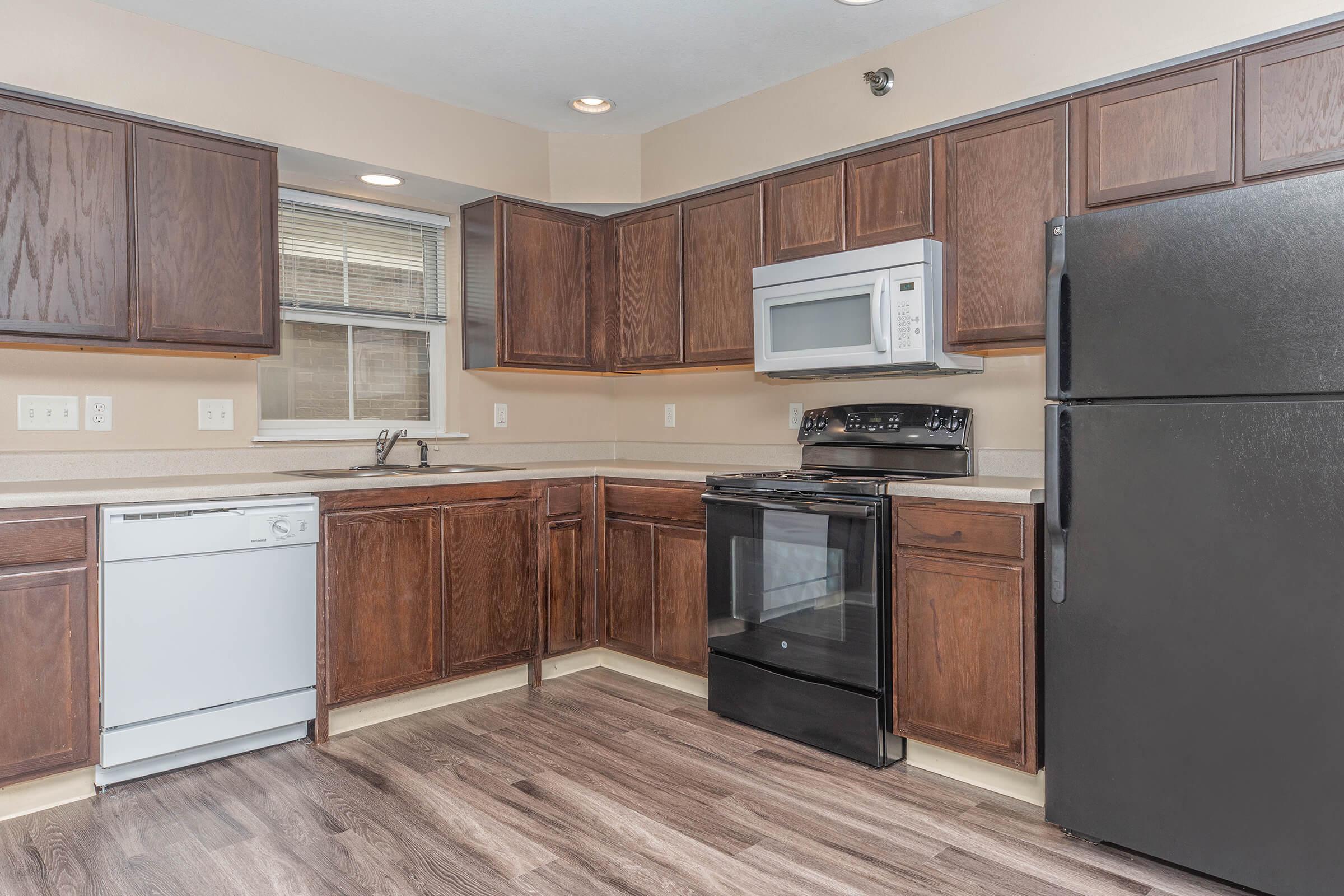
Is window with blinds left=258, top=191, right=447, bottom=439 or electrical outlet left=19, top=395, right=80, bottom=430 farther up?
window with blinds left=258, top=191, right=447, bottom=439

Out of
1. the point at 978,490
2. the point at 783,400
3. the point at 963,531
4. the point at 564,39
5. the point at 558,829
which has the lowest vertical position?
the point at 558,829

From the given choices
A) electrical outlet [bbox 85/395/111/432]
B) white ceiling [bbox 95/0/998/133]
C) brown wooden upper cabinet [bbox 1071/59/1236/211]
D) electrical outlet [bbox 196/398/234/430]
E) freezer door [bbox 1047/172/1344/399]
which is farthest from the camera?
electrical outlet [bbox 196/398/234/430]

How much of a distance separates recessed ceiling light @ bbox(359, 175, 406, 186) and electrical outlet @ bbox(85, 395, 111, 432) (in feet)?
4.18

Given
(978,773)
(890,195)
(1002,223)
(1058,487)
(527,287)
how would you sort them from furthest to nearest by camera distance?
(527,287) < (890,195) < (1002,223) < (978,773) < (1058,487)

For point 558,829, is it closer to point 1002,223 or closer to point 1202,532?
point 1202,532

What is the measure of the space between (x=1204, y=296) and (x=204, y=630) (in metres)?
2.87

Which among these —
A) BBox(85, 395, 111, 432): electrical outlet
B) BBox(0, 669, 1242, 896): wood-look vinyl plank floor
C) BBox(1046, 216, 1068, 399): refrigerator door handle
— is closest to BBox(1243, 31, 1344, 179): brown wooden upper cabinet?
BBox(1046, 216, 1068, 399): refrigerator door handle

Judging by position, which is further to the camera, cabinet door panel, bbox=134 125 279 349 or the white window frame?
the white window frame

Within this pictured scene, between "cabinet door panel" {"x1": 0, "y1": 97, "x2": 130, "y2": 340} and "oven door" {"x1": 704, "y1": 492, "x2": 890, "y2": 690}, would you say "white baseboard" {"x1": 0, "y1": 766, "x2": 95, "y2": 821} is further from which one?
"oven door" {"x1": 704, "y1": 492, "x2": 890, "y2": 690}

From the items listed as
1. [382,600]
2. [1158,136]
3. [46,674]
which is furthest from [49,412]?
[1158,136]

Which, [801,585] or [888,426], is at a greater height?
[888,426]

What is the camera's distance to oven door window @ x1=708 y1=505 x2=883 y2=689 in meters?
2.69

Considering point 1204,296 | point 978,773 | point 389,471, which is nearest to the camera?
point 1204,296

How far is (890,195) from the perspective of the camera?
298cm
